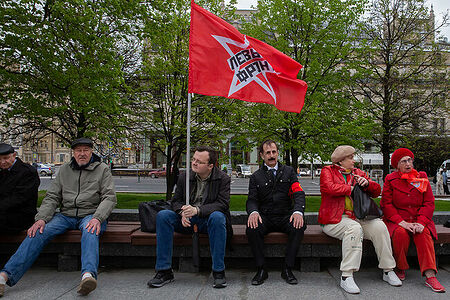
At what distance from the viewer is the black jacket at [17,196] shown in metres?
4.52

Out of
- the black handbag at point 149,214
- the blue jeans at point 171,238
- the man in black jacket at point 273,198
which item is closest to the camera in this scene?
the blue jeans at point 171,238

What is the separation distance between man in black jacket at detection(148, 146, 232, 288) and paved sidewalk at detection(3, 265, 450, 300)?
0.22m

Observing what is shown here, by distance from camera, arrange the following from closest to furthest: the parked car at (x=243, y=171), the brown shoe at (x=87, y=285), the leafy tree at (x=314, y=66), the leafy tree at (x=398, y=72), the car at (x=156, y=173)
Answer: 1. the brown shoe at (x=87, y=285)
2. the leafy tree at (x=314, y=66)
3. the leafy tree at (x=398, y=72)
4. the car at (x=156, y=173)
5. the parked car at (x=243, y=171)

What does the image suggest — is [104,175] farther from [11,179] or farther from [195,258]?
[195,258]

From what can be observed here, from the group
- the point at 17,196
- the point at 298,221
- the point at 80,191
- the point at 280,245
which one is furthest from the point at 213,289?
the point at 17,196

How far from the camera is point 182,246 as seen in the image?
4.61 m

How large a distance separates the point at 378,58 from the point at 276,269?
15.2 m

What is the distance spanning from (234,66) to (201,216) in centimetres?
199

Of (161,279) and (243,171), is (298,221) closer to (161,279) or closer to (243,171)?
(161,279)

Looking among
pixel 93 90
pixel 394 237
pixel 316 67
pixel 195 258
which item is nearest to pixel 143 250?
pixel 195 258

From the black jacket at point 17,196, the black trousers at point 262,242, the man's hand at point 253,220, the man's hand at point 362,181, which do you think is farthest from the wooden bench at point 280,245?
the black jacket at point 17,196

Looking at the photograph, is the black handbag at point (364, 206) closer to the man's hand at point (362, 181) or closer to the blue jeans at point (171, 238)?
the man's hand at point (362, 181)

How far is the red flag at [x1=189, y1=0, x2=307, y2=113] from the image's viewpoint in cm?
457

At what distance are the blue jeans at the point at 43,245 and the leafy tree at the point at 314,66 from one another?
28.0 ft
